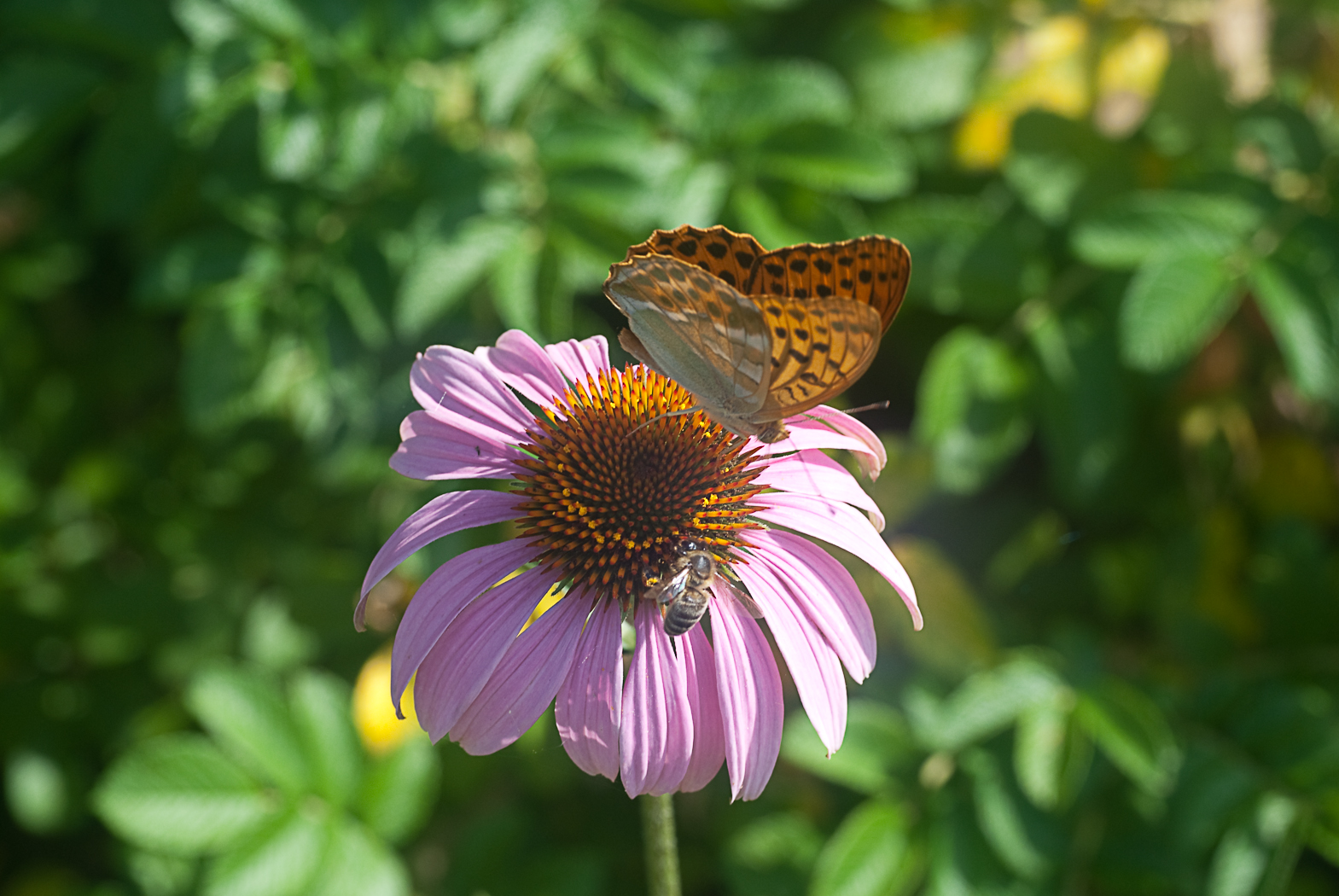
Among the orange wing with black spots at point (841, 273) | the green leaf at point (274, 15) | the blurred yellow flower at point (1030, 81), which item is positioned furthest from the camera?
the blurred yellow flower at point (1030, 81)

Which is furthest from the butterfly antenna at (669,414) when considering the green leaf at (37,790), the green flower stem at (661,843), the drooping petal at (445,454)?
the green leaf at (37,790)

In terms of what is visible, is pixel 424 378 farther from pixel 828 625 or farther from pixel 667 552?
pixel 828 625

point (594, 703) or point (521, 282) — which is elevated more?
point (521, 282)

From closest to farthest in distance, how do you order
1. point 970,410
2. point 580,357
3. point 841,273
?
1. point 841,273
2. point 580,357
3. point 970,410

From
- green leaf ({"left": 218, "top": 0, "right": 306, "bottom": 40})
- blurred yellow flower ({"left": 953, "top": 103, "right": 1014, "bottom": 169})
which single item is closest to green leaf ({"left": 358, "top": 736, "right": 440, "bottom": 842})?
green leaf ({"left": 218, "top": 0, "right": 306, "bottom": 40})

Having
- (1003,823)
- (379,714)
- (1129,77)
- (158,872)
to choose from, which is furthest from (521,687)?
(1129,77)

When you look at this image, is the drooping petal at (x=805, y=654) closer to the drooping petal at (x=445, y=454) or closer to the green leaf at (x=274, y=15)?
the drooping petal at (x=445, y=454)

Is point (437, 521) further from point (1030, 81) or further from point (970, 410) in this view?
point (1030, 81)
